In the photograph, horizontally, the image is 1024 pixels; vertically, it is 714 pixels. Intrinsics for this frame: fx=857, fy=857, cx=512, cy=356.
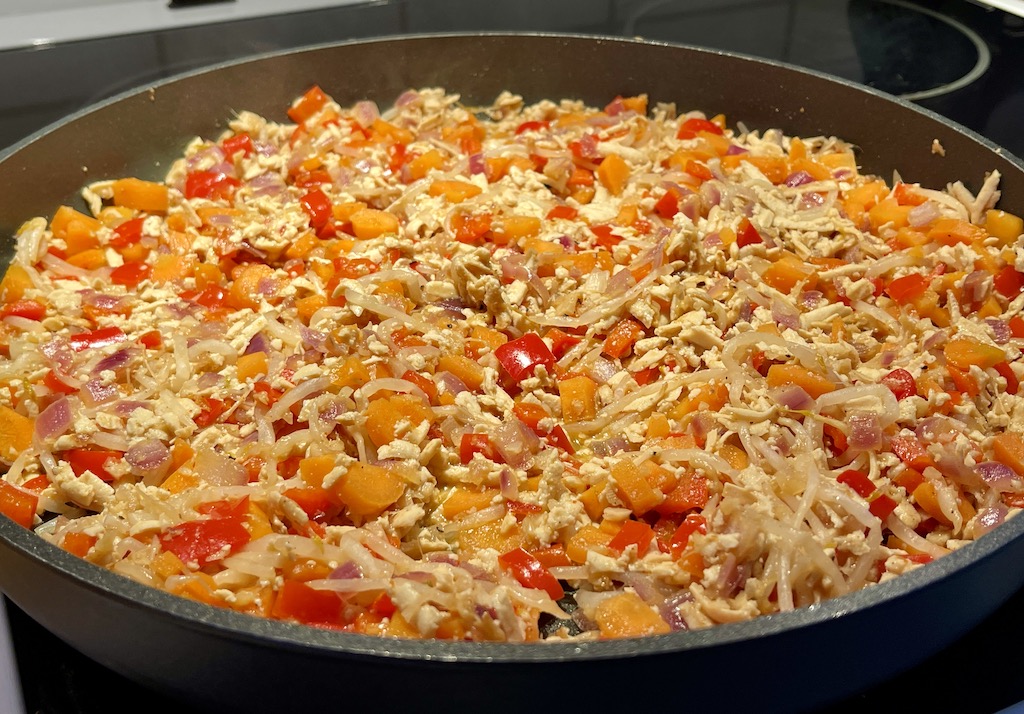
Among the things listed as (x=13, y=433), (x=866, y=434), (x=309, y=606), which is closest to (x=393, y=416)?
(x=309, y=606)

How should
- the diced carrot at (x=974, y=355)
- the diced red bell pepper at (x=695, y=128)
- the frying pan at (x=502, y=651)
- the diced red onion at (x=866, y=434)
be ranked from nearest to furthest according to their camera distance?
the frying pan at (x=502, y=651)
the diced red onion at (x=866, y=434)
the diced carrot at (x=974, y=355)
the diced red bell pepper at (x=695, y=128)

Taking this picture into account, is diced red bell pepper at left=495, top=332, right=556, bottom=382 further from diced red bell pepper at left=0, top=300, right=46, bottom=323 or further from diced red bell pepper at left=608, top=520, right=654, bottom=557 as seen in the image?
diced red bell pepper at left=0, top=300, right=46, bottom=323

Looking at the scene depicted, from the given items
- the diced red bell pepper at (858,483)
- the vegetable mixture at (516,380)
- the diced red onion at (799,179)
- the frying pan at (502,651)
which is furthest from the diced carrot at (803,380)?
the diced red onion at (799,179)

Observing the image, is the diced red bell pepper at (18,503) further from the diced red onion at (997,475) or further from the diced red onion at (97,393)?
the diced red onion at (997,475)

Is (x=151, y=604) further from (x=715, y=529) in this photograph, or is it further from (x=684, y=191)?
(x=684, y=191)

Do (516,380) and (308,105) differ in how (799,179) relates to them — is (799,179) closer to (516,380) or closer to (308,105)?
(516,380)

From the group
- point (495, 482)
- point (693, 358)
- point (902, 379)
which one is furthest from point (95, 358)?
point (902, 379)
